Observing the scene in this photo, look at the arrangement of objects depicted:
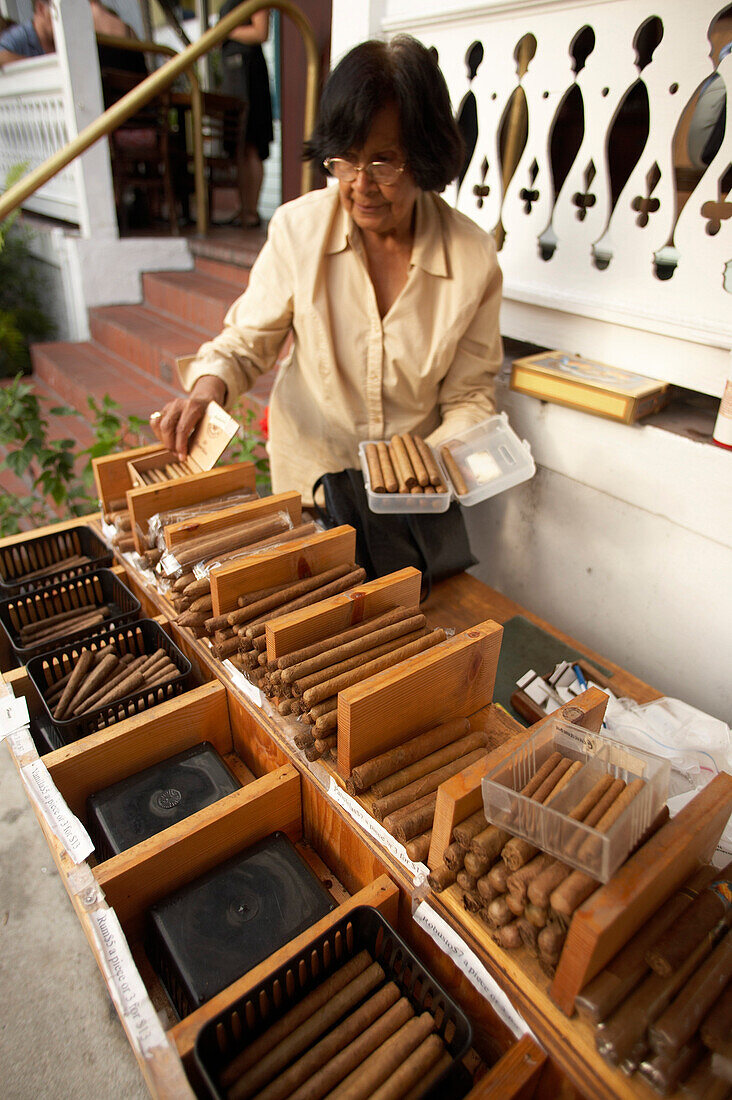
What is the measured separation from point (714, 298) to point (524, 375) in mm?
622

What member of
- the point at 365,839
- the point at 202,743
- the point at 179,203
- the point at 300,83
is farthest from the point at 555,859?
the point at 179,203

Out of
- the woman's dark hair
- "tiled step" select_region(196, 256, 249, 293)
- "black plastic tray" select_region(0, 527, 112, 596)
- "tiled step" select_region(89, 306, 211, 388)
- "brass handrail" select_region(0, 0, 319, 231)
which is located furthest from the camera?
"tiled step" select_region(196, 256, 249, 293)

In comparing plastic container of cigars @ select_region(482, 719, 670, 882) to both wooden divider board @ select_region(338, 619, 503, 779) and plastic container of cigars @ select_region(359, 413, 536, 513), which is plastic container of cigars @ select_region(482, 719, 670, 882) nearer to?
wooden divider board @ select_region(338, 619, 503, 779)

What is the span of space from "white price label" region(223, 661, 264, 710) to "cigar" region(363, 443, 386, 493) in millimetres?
631

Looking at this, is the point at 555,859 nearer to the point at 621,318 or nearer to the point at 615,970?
the point at 615,970

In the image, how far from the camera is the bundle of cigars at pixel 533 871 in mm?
798

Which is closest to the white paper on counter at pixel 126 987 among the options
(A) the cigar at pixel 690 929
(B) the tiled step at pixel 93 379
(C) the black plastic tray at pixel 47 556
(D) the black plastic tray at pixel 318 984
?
(D) the black plastic tray at pixel 318 984

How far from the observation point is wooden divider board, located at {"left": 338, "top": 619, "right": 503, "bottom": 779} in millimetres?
1036

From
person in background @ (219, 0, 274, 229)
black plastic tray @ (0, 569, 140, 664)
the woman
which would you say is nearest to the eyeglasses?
the woman

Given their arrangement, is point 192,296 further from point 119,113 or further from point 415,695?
point 415,695

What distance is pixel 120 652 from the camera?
162 centimetres

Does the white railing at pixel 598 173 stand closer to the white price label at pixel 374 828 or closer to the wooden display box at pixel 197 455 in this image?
the wooden display box at pixel 197 455

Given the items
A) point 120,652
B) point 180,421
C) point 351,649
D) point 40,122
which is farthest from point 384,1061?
point 40,122

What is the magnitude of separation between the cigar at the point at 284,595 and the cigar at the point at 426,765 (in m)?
0.44
